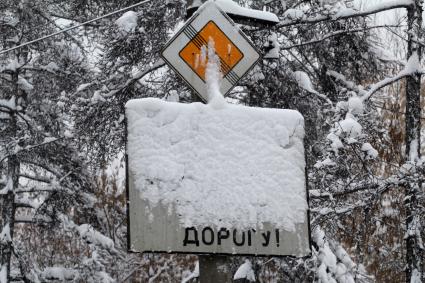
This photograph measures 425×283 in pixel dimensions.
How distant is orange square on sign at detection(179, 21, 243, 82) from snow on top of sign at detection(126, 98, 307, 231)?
0.76 feet

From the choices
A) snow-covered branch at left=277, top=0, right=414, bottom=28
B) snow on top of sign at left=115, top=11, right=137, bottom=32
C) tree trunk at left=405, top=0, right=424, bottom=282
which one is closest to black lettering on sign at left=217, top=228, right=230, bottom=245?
tree trunk at left=405, top=0, right=424, bottom=282

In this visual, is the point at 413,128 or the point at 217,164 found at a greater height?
the point at 413,128

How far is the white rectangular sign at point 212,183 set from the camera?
209 centimetres

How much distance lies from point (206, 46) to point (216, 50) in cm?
4

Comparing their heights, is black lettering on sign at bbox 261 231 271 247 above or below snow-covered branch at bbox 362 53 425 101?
below

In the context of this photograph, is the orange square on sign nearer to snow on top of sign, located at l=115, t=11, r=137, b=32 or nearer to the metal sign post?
the metal sign post

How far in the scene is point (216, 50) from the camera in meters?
2.45

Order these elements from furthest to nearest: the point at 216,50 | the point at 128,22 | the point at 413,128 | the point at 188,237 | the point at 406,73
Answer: the point at 128,22 → the point at 413,128 → the point at 406,73 → the point at 216,50 → the point at 188,237

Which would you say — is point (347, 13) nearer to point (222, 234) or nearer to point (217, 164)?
point (217, 164)

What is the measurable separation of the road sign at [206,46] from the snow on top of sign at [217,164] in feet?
0.71

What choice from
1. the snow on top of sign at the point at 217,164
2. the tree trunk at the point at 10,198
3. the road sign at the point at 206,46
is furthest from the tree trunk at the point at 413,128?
the tree trunk at the point at 10,198

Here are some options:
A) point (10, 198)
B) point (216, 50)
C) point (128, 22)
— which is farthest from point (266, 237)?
point (10, 198)

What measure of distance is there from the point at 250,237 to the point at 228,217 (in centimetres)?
10

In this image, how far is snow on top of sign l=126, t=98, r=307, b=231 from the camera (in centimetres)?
212
